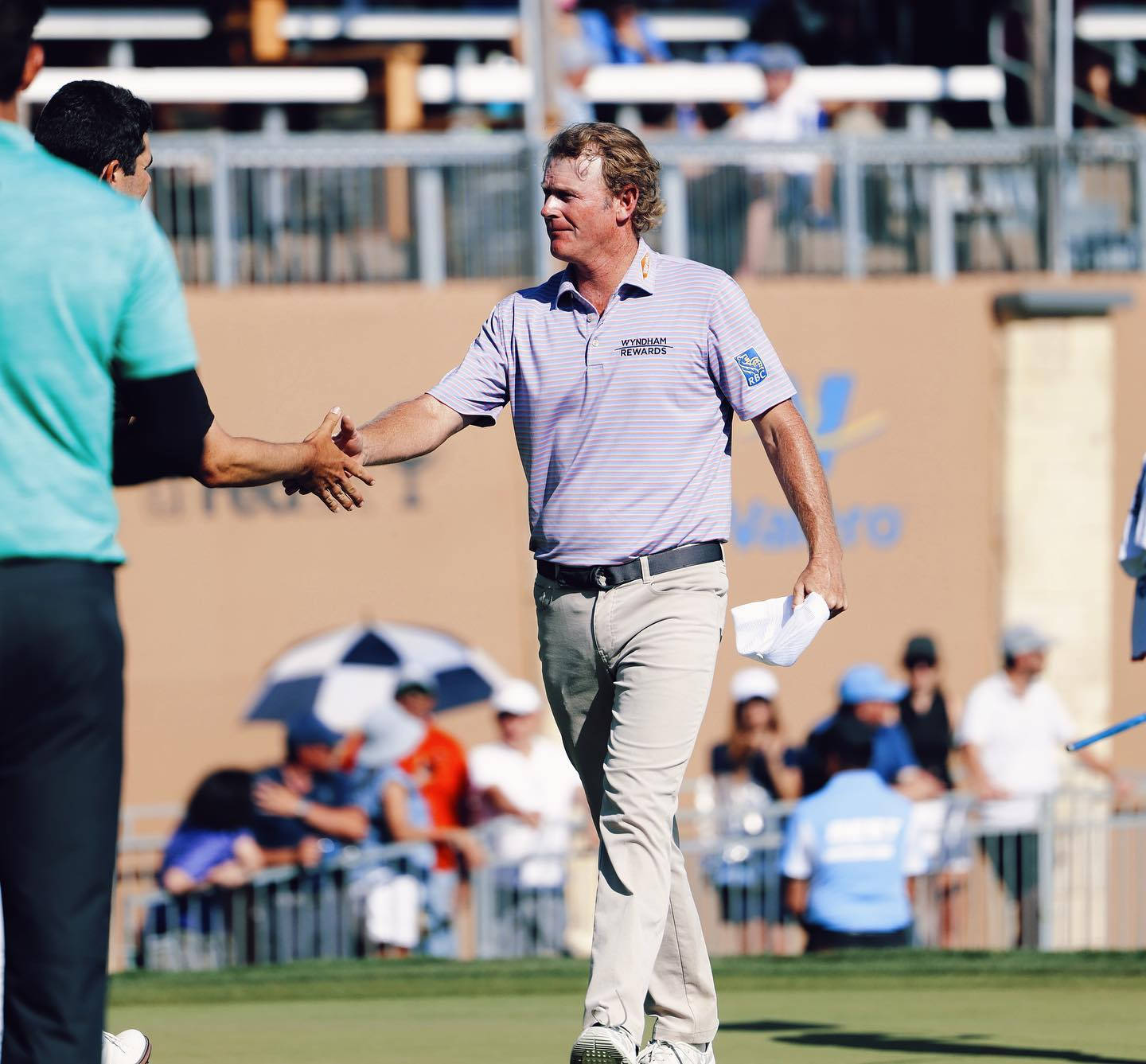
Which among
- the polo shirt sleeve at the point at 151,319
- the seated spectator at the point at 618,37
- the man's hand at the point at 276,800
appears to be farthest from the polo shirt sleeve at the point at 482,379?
the seated spectator at the point at 618,37

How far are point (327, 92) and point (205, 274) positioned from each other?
2132mm

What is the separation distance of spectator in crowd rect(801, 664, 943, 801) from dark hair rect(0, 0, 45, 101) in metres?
8.35

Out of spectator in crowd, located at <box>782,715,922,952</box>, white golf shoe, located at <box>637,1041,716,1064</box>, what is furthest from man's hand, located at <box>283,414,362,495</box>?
spectator in crowd, located at <box>782,715,922,952</box>

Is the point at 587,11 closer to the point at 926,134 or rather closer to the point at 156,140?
the point at 926,134

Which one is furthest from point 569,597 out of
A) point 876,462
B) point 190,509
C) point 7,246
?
point 876,462

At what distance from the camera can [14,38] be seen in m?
3.43

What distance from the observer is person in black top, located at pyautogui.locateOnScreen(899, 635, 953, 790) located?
40.2ft

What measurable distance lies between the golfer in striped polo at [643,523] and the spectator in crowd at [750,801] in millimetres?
6072

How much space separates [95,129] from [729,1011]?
3563 mm

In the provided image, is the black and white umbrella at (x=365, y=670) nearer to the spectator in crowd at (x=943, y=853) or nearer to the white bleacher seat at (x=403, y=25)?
the spectator in crowd at (x=943, y=853)

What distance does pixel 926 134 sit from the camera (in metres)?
15.5

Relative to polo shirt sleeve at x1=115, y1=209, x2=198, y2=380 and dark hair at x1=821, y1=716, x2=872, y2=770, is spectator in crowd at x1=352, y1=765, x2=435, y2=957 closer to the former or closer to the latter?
dark hair at x1=821, y1=716, x2=872, y2=770

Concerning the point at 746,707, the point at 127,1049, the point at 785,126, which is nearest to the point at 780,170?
the point at 785,126

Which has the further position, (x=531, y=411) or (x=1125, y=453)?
(x=1125, y=453)
